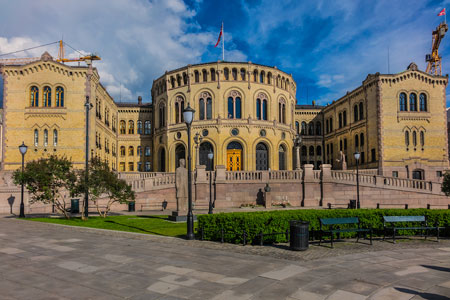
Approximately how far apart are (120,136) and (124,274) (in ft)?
167

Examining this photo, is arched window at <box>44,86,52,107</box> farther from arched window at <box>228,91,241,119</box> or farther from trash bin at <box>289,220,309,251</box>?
trash bin at <box>289,220,309,251</box>

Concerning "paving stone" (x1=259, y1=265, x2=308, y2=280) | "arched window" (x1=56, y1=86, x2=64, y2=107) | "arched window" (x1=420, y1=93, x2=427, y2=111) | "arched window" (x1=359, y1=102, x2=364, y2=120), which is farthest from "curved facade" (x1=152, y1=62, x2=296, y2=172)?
"paving stone" (x1=259, y1=265, x2=308, y2=280)

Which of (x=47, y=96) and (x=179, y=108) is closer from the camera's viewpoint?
(x=47, y=96)

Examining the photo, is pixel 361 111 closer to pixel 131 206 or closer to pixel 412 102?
pixel 412 102

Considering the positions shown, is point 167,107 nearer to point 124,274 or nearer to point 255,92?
point 255,92

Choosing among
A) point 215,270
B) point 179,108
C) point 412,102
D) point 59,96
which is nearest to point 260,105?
point 179,108

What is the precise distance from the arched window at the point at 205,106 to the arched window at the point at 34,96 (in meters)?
19.7

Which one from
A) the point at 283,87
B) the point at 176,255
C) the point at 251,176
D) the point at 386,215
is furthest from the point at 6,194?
the point at 283,87

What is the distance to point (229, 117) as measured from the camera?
4466 cm

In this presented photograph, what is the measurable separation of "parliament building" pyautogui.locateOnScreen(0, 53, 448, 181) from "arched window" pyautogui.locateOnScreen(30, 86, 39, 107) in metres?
0.11

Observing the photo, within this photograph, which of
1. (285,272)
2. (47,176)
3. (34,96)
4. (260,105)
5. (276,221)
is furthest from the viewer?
(260,105)

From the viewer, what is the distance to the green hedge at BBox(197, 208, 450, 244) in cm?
1238

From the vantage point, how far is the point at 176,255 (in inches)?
412

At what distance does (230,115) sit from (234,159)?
5.88 meters
